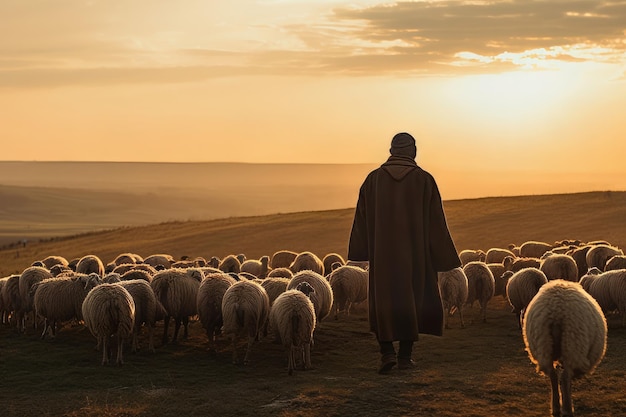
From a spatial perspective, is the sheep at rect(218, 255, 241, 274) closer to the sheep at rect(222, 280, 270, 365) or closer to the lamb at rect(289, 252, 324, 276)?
the lamb at rect(289, 252, 324, 276)

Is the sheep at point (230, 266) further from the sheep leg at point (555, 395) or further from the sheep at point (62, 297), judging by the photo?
the sheep leg at point (555, 395)

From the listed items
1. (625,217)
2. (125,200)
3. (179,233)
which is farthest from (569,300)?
(125,200)

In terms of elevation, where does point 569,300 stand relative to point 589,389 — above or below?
above

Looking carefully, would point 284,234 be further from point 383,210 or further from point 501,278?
point 383,210

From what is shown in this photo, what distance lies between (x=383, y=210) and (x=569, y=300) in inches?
129

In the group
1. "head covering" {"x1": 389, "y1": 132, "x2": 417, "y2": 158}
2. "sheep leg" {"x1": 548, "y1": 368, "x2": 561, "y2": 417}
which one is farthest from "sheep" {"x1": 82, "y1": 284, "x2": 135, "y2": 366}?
"sheep leg" {"x1": 548, "y1": 368, "x2": 561, "y2": 417}

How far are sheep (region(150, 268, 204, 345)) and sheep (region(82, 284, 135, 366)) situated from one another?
1617 millimetres

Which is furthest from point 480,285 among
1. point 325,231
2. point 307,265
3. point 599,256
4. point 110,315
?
point 325,231

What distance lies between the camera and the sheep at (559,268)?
19.7 metres

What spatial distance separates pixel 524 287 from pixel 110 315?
8380mm

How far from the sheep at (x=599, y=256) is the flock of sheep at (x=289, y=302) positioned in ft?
0.09

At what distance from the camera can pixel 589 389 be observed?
36.7 feet

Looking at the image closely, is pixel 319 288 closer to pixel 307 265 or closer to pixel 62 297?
pixel 62 297

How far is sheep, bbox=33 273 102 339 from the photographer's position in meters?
16.0
